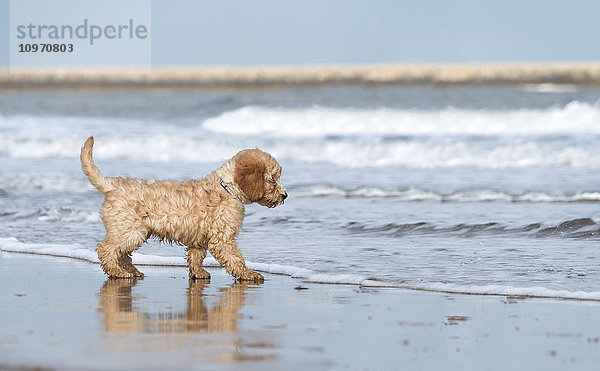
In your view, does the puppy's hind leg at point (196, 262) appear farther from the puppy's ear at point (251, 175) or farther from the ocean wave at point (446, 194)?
the ocean wave at point (446, 194)

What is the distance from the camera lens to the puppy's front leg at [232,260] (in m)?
6.60

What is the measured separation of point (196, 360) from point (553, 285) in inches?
120

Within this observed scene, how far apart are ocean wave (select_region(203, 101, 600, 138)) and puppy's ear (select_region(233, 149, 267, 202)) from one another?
15900 millimetres

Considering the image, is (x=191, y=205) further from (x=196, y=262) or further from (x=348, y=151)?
(x=348, y=151)

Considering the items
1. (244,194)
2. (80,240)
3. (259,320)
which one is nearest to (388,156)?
(80,240)

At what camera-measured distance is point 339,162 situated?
18.6 metres

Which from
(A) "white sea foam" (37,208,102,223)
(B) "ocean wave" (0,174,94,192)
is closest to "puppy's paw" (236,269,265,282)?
(A) "white sea foam" (37,208,102,223)

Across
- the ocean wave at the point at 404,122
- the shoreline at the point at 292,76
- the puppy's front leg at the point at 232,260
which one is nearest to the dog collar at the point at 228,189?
the puppy's front leg at the point at 232,260

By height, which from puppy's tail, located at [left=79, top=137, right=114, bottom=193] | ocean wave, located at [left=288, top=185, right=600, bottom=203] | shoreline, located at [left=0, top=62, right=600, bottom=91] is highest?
shoreline, located at [left=0, top=62, right=600, bottom=91]

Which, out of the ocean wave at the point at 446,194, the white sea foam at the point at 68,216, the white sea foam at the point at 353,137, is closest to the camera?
the white sea foam at the point at 68,216

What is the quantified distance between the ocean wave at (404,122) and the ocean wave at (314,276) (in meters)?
15.1

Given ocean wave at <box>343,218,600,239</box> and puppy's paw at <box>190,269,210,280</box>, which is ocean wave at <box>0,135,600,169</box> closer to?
ocean wave at <box>343,218,600,239</box>

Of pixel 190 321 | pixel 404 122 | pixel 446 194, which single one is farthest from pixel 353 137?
pixel 190 321

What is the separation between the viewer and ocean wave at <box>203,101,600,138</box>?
927 inches
